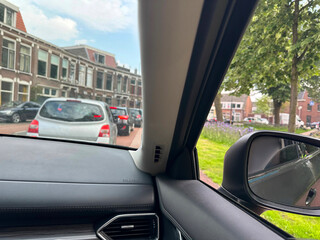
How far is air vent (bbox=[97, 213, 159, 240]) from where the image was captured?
57.6 inches

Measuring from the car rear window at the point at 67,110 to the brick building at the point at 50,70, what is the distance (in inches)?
7.4

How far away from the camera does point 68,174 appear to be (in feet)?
5.37

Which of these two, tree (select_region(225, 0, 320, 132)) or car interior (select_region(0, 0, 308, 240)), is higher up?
tree (select_region(225, 0, 320, 132))

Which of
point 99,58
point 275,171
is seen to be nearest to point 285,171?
point 275,171

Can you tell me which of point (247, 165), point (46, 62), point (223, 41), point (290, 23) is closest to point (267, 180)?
point (247, 165)

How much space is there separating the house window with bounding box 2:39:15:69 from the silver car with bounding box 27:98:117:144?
1.75 ft

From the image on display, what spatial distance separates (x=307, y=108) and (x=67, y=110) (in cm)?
238

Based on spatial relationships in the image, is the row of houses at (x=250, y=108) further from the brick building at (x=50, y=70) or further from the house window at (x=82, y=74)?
the house window at (x=82, y=74)

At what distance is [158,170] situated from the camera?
1735mm

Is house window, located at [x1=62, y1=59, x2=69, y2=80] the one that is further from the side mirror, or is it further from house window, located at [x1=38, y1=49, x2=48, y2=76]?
the side mirror

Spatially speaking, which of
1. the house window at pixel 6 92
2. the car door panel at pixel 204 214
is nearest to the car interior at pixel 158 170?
the car door panel at pixel 204 214

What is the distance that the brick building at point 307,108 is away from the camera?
152cm

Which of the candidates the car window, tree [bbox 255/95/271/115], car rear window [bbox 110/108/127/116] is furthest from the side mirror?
car rear window [bbox 110/108/127/116]

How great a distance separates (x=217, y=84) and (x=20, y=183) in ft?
4.68
